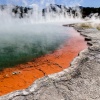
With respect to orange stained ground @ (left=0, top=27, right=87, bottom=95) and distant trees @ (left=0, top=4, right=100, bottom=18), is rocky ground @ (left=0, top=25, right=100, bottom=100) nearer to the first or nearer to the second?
orange stained ground @ (left=0, top=27, right=87, bottom=95)

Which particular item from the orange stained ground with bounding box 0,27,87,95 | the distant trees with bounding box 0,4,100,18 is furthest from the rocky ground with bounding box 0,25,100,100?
the distant trees with bounding box 0,4,100,18

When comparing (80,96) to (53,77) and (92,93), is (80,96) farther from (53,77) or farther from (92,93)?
(53,77)

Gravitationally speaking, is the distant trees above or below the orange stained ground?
above

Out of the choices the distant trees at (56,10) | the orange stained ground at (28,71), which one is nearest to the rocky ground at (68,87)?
the orange stained ground at (28,71)

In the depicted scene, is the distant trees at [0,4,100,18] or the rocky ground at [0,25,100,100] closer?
the rocky ground at [0,25,100,100]

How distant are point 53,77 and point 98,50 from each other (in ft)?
9.77

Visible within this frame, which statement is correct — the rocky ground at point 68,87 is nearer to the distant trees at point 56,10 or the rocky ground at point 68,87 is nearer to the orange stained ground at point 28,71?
the orange stained ground at point 28,71

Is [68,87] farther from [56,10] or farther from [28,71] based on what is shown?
[56,10]

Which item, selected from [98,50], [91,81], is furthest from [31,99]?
[98,50]

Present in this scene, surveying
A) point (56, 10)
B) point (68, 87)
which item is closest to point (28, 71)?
point (68, 87)

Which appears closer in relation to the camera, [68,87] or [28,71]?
[68,87]

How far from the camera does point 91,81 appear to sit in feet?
16.2

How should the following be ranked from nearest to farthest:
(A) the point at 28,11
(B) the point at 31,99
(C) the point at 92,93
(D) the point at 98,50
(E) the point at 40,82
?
(B) the point at 31,99, (C) the point at 92,93, (E) the point at 40,82, (D) the point at 98,50, (A) the point at 28,11

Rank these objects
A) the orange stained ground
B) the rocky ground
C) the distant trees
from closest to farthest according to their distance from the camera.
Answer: the rocky ground
the orange stained ground
the distant trees
